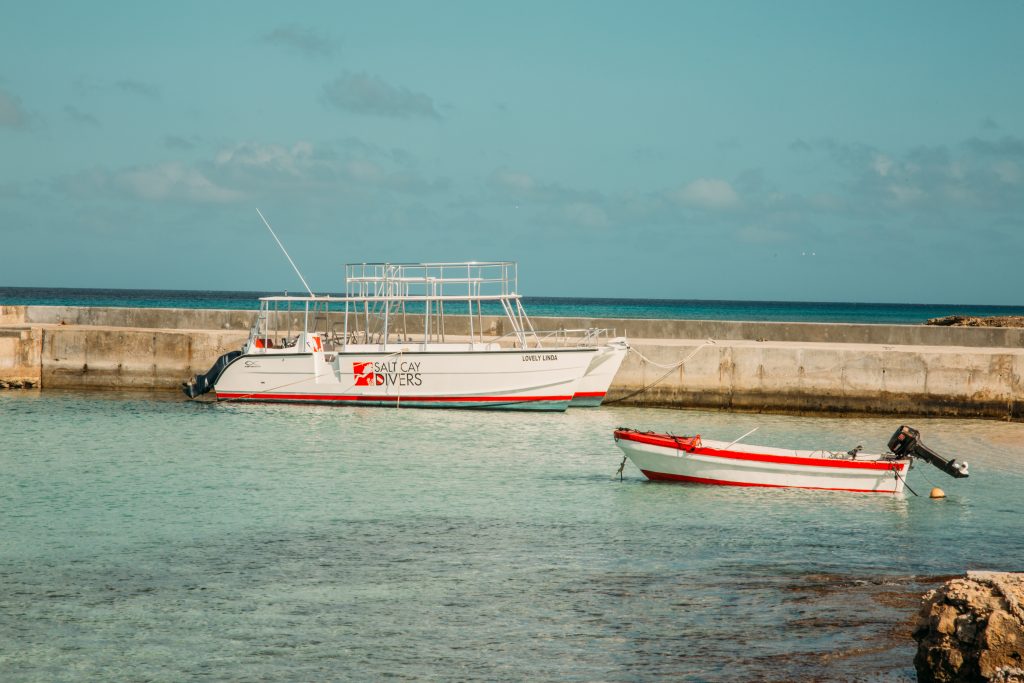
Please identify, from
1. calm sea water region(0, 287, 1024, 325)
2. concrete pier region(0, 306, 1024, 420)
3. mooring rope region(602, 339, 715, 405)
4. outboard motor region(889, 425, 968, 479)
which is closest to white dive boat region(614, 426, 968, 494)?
outboard motor region(889, 425, 968, 479)

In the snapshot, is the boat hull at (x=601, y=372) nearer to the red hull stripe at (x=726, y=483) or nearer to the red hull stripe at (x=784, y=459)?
the red hull stripe at (x=726, y=483)

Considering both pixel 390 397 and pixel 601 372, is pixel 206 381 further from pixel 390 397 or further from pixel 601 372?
pixel 601 372

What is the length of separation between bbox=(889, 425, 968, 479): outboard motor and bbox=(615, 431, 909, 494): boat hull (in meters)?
0.19

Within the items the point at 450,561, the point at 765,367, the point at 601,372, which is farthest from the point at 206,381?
the point at 450,561

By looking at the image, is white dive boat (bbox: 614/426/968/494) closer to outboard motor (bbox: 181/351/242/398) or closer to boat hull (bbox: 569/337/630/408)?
boat hull (bbox: 569/337/630/408)

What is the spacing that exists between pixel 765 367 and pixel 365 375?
8.48 meters

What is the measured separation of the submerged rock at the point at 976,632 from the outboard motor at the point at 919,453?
7672 millimetres

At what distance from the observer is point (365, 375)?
75.8 feet

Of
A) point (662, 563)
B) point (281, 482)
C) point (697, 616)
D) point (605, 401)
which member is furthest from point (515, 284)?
point (697, 616)

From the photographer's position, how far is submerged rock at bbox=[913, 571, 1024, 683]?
22.1ft

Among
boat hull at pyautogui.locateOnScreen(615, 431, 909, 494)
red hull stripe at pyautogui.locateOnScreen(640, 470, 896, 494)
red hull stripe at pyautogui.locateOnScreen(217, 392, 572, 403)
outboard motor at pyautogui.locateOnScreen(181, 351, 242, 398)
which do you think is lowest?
red hull stripe at pyautogui.locateOnScreen(640, 470, 896, 494)

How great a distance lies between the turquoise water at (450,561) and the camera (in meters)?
8.31

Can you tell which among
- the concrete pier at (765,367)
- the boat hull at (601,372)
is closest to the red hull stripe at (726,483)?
the boat hull at (601,372)

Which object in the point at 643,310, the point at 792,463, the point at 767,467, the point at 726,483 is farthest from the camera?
the point at 643,310
